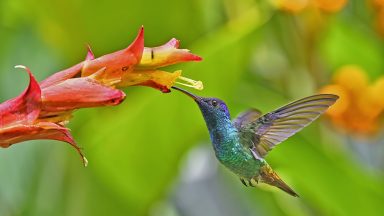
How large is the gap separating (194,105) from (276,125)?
0.66 m

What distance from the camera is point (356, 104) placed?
2291 millimetres

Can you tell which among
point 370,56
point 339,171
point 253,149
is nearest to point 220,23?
point 370,56

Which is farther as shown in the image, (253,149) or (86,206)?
(86,206)

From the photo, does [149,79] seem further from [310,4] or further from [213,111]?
[310,4]


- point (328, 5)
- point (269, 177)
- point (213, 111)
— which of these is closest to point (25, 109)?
point (213, 111)

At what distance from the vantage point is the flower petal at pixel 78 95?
2.89 ft

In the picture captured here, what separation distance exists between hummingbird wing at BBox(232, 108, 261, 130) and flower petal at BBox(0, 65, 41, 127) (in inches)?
17.7

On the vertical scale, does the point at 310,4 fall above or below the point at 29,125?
below

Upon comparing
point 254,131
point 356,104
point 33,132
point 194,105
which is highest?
point 33,132

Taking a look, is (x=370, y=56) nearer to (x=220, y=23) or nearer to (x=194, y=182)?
(x=220, y=23)

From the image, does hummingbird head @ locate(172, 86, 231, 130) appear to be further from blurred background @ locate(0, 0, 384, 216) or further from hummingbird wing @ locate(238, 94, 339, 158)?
blurred background @ locate(0, 0, 384, 216)

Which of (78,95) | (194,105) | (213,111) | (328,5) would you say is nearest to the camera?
(78,95)

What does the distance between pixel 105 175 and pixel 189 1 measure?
23.1 inches

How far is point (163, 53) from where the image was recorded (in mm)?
929
